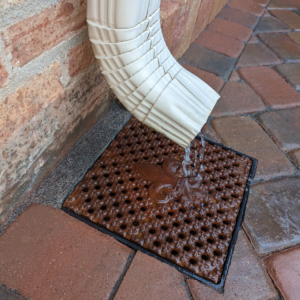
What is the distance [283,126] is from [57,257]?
117cm

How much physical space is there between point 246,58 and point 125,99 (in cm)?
130

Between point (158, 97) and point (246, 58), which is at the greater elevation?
point (158, 97)

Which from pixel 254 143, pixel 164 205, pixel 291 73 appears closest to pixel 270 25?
pixel 291 73

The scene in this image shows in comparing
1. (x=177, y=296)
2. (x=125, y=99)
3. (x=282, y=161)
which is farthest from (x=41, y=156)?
(x=282, y=161)

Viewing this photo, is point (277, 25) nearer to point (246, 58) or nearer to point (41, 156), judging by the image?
point (246, 58)

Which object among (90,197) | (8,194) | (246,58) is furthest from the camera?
(246,58)

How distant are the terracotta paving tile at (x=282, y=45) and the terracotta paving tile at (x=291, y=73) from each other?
A: 0.11 meters

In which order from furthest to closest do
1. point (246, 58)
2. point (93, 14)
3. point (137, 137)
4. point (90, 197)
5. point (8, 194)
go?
1. point (246, 58)
2. point (137, 137)
3. point (90, 197)
4. point (8, 194)
5. point (93, 14)

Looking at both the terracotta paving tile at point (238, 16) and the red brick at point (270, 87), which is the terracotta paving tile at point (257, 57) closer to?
the red brick at point (270, 87)

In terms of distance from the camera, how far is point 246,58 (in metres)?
1.87

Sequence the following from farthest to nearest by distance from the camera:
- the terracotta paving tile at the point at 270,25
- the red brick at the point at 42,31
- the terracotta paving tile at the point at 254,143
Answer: the terracotta paving tile at the point at 270,25, the terracotta paving tile at the point at 254,143, the red brick at the point at 42,31

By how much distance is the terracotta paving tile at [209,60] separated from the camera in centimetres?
171

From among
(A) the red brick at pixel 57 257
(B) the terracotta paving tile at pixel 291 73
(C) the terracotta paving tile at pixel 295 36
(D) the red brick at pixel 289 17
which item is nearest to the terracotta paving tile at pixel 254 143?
(B) the terracotta paving tile at pixel 291 73

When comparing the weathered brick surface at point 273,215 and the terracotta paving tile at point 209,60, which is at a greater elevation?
the terracotta paving tile at point 209,60
